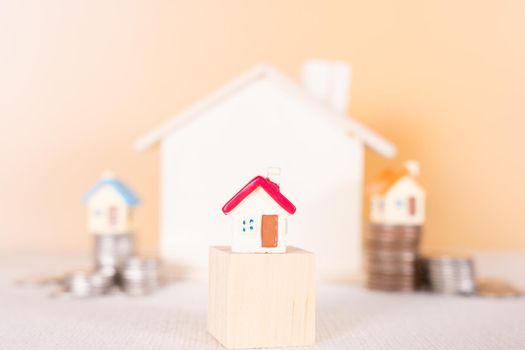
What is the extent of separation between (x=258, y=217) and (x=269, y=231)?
0.03 metres

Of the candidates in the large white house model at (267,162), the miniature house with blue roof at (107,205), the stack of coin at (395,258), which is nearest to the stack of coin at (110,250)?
the miniature house with blue roof at (107,205)

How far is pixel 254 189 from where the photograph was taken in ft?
4.02

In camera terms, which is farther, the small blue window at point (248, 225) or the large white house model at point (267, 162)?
the large white house model at point (267, 162)

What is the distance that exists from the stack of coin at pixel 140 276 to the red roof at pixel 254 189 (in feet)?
2.16

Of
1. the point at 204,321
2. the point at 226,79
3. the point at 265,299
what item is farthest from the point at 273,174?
the point at 226,79

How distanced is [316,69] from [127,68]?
32.7 inches

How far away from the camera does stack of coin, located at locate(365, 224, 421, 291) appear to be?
6.23 feet

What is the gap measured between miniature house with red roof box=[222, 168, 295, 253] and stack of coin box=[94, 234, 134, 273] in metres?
0.79

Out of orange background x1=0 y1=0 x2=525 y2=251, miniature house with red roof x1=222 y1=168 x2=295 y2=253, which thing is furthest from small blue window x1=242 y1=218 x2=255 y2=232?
orange background x1=0 y1=0 x2=525 y2=251

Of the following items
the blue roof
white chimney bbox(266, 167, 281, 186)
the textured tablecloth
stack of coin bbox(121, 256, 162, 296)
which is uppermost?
white chimney bbox(266, 167, 281, 186)

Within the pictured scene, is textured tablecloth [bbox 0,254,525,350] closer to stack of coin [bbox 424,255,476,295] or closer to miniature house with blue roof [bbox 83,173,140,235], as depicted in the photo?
stack of coin [bbox 424,255,476,295]

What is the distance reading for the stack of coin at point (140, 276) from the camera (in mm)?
1789

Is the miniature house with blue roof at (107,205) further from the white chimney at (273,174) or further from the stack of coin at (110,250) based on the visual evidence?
the white chimney at (273,174)

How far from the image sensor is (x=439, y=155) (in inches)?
98.7
